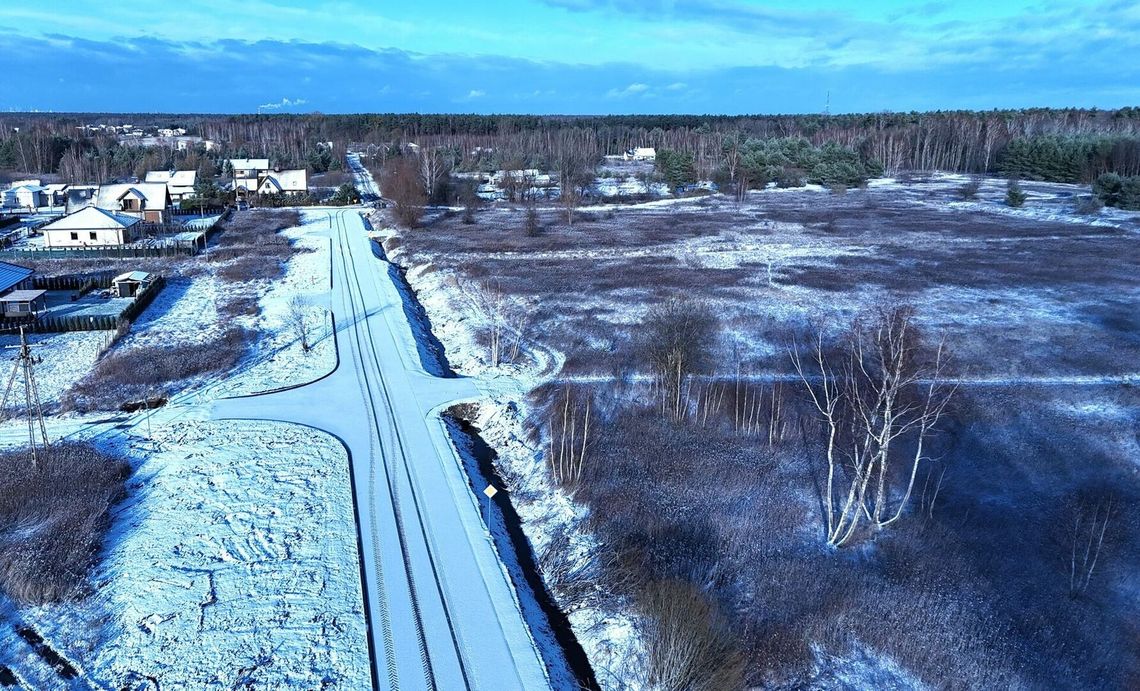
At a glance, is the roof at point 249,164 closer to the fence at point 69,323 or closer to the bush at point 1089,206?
the fence at point 69,323

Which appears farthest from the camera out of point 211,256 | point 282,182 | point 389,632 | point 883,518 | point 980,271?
point 282,182

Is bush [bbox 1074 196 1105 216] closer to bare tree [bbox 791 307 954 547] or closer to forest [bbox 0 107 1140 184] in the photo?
forest [bbox 0 107 1140 184]

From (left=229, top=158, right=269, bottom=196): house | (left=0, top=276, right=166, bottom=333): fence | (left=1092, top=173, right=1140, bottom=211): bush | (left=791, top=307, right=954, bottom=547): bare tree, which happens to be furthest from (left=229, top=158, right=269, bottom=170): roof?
(left=1092, top=173, right=1140, bottom=211): bush

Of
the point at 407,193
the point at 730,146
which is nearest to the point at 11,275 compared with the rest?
the point at 407,193

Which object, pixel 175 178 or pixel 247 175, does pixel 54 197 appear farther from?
pixel 247 175

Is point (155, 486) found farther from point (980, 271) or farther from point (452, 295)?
point (980, 271)

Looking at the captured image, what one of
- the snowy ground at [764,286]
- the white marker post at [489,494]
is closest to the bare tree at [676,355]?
the snowy ground at [764,286]

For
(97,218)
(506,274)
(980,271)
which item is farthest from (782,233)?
(97,218)
